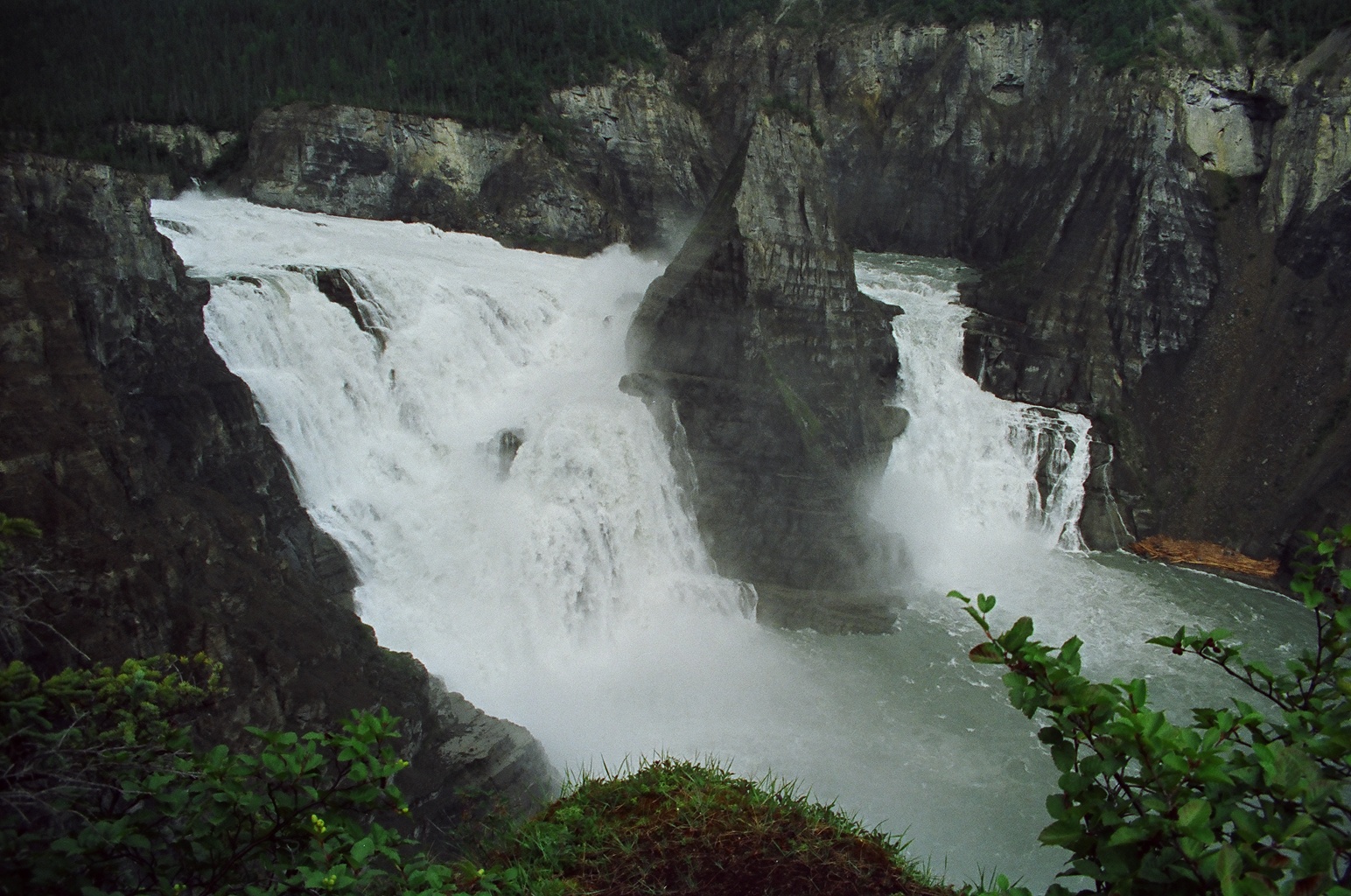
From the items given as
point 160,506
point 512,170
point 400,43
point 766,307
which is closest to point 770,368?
point 766,307

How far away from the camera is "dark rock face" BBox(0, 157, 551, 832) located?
8523 millimetres

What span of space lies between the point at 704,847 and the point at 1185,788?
3.03 metres

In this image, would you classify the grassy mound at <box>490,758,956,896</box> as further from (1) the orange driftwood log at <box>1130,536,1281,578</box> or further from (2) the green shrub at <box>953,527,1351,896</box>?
(1) the orange driftwood log at <box>1130,536,1281,578</box>

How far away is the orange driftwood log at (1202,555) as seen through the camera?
2106cm

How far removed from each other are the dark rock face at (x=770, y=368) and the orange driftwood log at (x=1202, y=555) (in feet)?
23.1

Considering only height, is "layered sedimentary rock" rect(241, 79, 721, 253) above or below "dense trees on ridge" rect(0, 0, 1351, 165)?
below

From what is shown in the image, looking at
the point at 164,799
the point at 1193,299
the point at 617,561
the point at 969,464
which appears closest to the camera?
the point at 164,799

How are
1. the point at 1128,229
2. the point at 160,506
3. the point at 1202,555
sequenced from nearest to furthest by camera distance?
the point at 160,506, the point at 1202,555, the point at 1128,229

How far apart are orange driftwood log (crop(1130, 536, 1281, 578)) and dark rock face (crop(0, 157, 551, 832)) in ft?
55.5

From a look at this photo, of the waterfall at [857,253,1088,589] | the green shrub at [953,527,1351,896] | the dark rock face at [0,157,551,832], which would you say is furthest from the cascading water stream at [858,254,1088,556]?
the green shrub at [953,527,1351,896]

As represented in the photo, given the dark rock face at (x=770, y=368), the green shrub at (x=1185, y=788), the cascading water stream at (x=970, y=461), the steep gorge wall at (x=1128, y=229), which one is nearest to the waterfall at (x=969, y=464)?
the cascading water stream at (x=970, y=461)

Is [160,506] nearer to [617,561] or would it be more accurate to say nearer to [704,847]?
[704,847]

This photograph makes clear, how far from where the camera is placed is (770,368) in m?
19.1

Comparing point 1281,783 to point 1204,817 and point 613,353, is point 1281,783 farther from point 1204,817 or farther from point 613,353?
point 613,353
